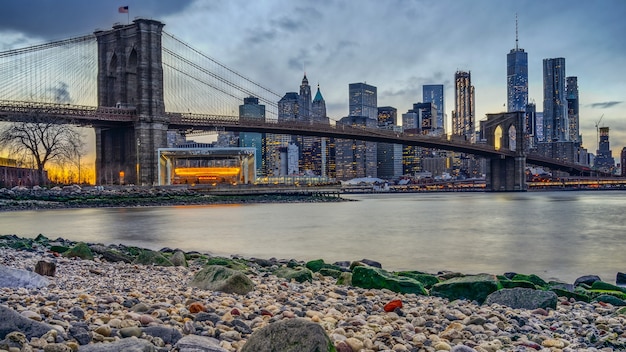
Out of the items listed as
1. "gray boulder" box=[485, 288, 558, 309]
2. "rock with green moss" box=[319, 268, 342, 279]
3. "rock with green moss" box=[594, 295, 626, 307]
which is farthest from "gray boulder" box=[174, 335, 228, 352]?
"rock with green moss" box=[594, 295, 626, 307]

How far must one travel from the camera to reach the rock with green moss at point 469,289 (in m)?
6.75

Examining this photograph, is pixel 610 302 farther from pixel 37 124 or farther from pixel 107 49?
pixel 107 49

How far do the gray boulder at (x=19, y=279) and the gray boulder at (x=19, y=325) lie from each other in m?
2.36

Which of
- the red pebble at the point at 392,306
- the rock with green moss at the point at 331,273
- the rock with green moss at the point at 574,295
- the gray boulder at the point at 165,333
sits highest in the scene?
the gray boulder at the point at 165,333

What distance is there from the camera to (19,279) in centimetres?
582

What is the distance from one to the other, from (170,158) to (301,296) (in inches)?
2357

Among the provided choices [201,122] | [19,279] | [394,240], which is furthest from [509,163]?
[19,279]

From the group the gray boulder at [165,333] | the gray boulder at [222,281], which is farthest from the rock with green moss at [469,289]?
the gray boulder at [165,333]

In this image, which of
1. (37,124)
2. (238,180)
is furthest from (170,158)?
(37,124)

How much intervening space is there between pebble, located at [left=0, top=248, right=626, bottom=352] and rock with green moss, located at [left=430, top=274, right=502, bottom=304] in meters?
0.33

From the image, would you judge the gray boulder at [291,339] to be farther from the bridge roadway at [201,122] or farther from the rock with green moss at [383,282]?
the bridge roadway at [201,122]

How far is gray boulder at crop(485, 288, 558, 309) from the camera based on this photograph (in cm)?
614

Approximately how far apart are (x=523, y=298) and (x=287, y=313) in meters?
2.98

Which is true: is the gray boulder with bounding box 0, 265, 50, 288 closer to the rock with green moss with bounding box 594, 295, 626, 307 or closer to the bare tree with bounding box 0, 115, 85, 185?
the rock with green moss with bounding box 594, 295, 626, 307
